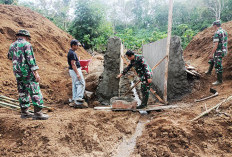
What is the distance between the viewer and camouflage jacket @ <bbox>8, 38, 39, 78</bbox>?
104 inches

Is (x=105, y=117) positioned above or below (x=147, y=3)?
below

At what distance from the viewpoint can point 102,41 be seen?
13.9m

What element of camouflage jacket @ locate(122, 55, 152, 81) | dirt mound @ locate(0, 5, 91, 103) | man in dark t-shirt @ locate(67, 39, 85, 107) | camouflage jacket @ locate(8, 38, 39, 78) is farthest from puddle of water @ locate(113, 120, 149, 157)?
dirt mound @ locate(0, 5, 91, 103)

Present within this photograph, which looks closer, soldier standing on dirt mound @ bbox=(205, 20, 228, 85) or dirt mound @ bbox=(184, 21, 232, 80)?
soldier standing on dirt mound @ bbox=(205, 20, 228, 85)

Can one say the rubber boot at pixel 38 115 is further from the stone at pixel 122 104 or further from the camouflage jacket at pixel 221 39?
the camouflage jacket at pixel 221 39

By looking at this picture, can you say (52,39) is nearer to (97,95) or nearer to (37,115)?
(97,95)

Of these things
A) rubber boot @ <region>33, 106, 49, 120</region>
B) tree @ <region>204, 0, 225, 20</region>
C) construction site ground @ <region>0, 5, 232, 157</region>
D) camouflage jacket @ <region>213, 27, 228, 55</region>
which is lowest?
construction site ground @ <region>0, 5, 232, 157</region>

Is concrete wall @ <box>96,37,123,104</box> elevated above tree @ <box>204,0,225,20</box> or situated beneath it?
situated beneath

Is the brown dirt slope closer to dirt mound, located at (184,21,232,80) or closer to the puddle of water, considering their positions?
the puddle of water

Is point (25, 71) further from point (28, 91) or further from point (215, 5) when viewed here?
point (215, 5)

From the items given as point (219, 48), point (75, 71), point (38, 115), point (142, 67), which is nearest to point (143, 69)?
point (142, 67)

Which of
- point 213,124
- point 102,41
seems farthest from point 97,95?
point 102,41

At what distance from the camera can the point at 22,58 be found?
2.67 m

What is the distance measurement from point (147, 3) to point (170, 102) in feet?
112
